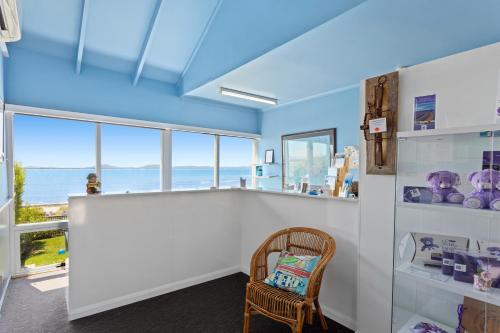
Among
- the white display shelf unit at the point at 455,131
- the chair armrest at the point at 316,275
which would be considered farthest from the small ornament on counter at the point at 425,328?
the white display shelf unit at the point at 455,131

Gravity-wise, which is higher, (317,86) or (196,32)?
(196,32)

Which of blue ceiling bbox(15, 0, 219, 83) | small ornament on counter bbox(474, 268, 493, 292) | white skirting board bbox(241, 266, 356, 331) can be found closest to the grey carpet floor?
white skirting board bbox(241, 266, 356, 331)

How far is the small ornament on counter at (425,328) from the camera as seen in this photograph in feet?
5.17

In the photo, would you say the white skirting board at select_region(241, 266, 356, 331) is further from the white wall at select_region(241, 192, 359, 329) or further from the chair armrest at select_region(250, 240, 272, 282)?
the chair armrest at select_region(250, 240, 272, 282)

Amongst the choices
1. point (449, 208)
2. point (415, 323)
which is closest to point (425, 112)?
point (449, 208)

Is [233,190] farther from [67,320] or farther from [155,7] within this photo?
[155,7]

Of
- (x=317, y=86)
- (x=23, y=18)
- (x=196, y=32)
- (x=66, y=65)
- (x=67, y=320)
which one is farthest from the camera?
(x=317, y=86)

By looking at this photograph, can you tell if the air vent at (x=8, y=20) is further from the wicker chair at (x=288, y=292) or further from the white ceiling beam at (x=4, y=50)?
the wicker chair at (x=288, y=292)

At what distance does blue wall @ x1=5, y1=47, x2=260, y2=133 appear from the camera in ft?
12.0

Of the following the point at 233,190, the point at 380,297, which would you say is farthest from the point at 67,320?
the point at 380,297

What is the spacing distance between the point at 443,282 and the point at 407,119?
105 centimetres

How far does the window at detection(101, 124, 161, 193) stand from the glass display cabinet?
392cm

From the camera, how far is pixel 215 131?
18.5 ft

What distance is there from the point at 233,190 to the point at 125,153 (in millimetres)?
3116
